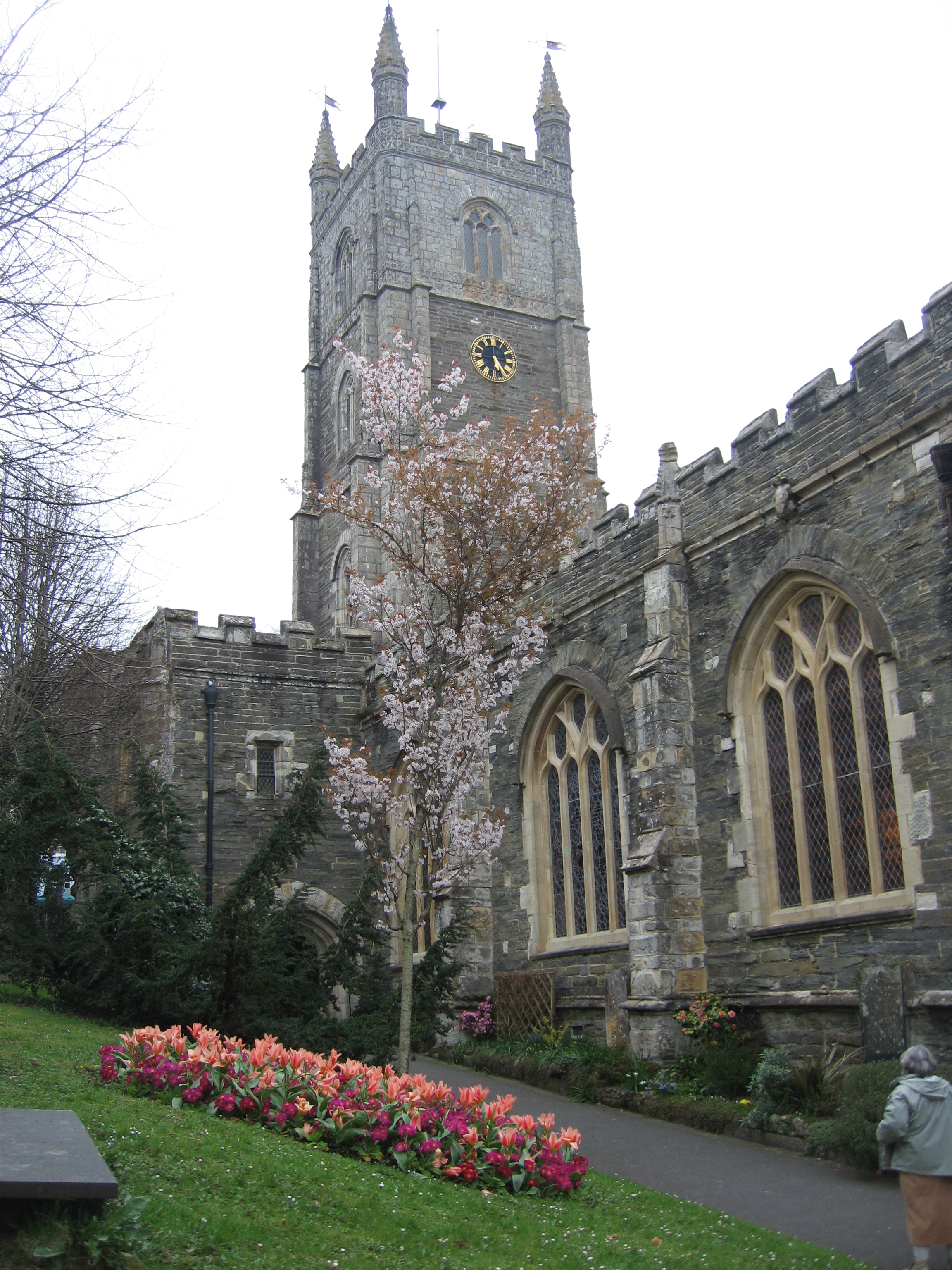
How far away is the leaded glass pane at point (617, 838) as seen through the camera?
15.7 meters

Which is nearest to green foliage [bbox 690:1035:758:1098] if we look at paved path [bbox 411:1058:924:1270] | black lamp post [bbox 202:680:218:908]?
paved path [bbox 411:1058:924:1270]

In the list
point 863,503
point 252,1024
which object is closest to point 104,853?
point 252,1024

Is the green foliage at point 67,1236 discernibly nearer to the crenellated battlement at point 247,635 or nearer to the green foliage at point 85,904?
the green foliage at point 85,904

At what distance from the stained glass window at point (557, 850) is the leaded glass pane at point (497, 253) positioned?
26935 mm

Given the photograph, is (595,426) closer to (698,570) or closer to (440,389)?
(698,570)

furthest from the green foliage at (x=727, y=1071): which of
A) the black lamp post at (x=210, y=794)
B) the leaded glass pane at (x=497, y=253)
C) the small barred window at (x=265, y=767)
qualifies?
the leaded glass pane at (x=497, y=253)

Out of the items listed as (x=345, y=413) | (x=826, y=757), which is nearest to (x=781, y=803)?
(x=826, y=757)

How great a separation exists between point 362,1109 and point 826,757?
653 cm

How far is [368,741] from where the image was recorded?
76.0 ft

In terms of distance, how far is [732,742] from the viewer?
1381cm

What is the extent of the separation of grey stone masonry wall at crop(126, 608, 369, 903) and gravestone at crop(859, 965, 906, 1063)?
12754 mm

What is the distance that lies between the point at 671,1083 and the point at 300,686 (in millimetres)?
12404

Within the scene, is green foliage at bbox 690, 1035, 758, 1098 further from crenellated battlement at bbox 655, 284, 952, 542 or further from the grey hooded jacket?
crenellated battlement at bbox 655, 284, 952, 542

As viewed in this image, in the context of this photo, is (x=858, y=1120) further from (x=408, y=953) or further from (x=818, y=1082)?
(x=408, y=953)
